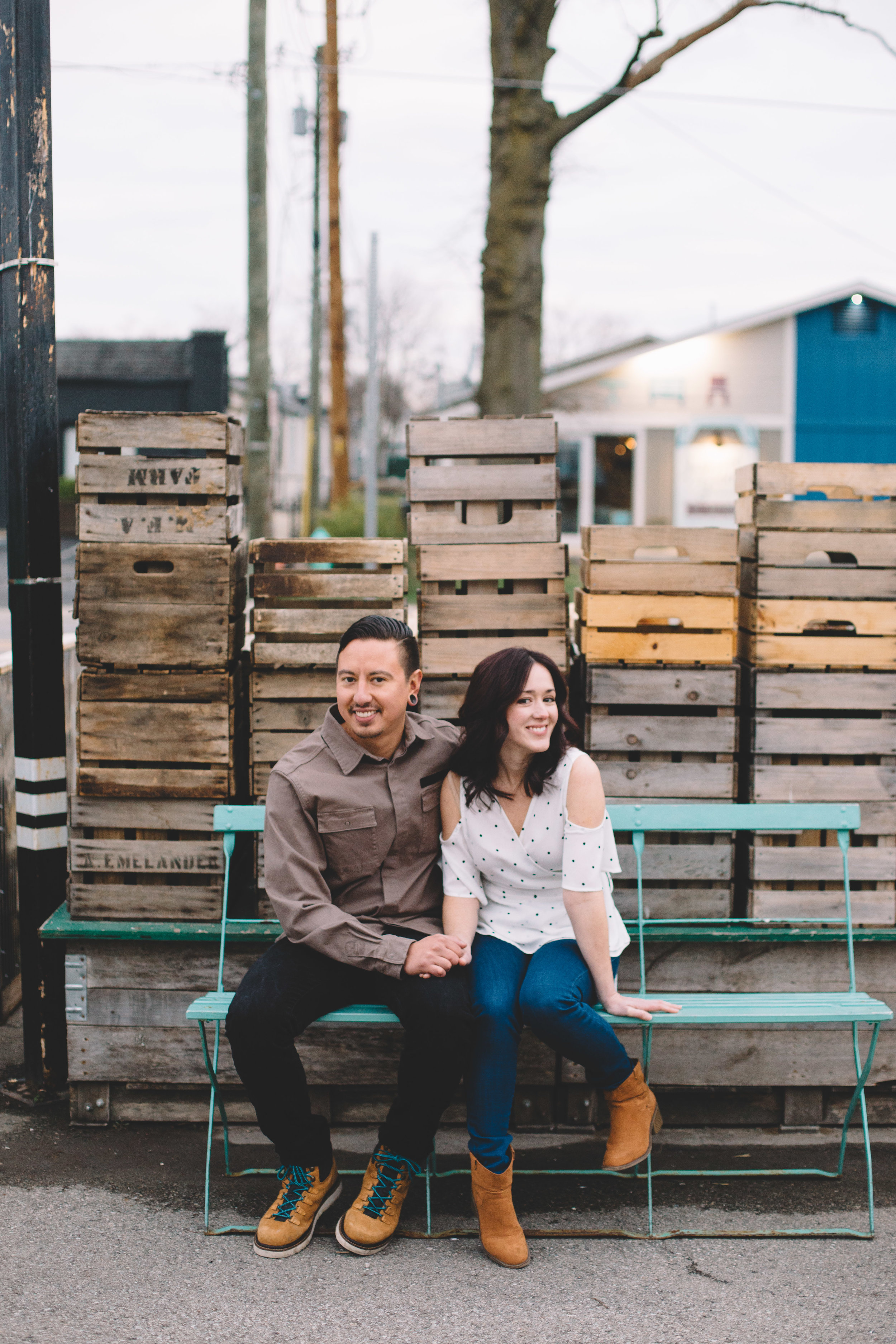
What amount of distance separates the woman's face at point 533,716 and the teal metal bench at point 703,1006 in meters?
0.56

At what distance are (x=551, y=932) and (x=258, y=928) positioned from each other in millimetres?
1044

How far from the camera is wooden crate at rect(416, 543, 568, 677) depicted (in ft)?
14.3

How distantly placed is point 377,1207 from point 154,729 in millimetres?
1725

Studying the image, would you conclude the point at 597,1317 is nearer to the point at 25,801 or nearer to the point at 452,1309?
the point at 452,1309

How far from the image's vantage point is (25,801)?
4379 millimetres

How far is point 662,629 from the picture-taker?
4.42 m

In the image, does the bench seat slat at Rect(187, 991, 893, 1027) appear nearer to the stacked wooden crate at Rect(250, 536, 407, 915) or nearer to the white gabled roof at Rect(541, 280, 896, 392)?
Answer: the stacked wooden crate at Rect(250, 536, 407, 915)

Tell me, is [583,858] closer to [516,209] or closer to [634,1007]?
[634,1007]

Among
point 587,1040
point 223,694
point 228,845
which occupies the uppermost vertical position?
point 223,694

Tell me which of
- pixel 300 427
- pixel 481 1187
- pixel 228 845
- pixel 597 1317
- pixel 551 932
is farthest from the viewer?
pixel 300 427

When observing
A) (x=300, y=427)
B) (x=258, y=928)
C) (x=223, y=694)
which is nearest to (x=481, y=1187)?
(x=258, y=928)

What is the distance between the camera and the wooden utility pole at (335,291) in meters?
19.1

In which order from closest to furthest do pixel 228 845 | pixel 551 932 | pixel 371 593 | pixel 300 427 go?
pixel 551 932 < pixel 228 845 < pixel 371 593 < pixel 300 427

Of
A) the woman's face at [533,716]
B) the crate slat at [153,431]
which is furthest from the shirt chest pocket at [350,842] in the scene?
the crate slat at [153,431]
